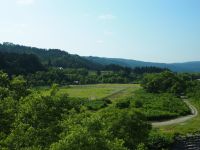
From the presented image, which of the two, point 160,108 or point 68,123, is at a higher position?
point 68,123

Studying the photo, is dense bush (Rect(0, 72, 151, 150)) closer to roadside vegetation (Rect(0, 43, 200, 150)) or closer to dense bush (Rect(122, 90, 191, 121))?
roadside vegetation (Rect(0, 43, 200, 150))

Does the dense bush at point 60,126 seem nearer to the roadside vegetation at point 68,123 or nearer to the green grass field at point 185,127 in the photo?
the roadside vegetation at point 68,123

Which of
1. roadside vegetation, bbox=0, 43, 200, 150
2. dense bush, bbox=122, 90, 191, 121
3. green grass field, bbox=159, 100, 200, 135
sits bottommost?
green grass field, bbox=159, 100, 200, 135

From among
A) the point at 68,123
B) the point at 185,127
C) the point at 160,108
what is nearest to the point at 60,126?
the point at 68,123

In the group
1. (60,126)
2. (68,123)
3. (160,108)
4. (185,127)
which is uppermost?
(68,123)

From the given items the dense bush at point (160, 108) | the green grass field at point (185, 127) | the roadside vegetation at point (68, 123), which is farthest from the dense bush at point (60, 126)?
the dense bush at point (160, 108)

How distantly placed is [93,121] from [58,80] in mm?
135354

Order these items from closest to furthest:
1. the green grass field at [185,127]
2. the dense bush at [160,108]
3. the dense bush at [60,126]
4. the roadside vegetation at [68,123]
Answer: the dense bush at [60,126] < the roadside vegetation at [68,123] < the green grass field at [185,127] < the dense bush at [160,108]

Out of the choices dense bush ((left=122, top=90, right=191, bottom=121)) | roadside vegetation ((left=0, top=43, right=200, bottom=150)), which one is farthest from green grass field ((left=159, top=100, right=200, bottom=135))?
dense bush ((left=122, top=90, right=191, bottom=121))

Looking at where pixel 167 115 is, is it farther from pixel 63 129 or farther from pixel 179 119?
pixel 63 129

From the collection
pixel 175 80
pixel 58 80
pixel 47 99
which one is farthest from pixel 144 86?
A: pixel 47 99

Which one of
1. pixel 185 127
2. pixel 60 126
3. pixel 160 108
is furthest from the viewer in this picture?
pixel 160 108

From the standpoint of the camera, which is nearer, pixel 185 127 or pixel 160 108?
Result: pixel 185 127

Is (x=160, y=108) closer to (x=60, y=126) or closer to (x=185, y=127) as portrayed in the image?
(x=185, y=127)
